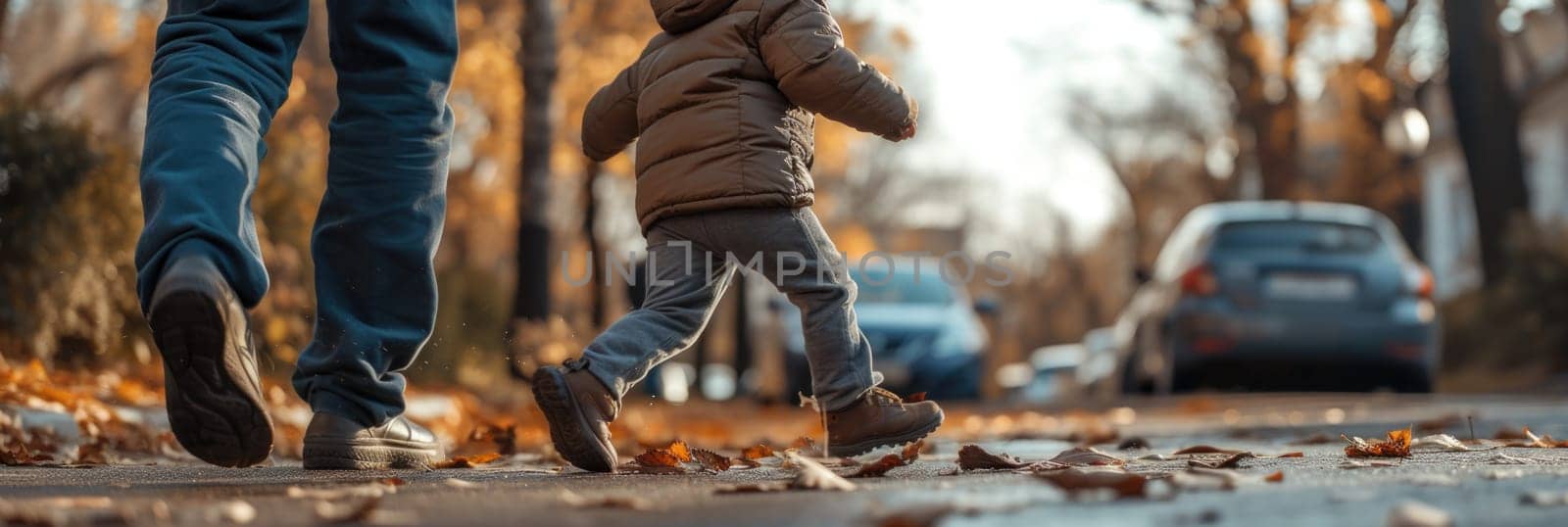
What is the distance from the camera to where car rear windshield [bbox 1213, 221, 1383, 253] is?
39.7ft

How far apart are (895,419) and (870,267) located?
37.5ft

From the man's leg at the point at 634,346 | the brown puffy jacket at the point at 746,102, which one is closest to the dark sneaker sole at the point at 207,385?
the man's leg at the point at 634,346

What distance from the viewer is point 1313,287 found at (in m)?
12.1

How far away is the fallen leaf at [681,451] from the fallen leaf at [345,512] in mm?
1274

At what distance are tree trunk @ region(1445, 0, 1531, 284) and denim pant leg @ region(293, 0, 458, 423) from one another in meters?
14.2

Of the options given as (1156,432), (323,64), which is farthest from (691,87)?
(323,64)

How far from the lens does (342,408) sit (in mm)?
4039

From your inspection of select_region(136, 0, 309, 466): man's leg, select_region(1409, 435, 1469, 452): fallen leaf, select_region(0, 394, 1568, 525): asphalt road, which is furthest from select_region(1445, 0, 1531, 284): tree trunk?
select_region(136, 0, 309, 466): man's leg

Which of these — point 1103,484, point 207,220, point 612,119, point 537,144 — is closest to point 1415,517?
point 1103,484

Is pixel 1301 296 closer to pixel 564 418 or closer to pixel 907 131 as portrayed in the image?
pixel 907 131

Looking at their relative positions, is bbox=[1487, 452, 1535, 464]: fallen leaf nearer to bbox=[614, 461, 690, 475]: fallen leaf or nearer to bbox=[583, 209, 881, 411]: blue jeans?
bbox=[583, 209, 881, 411]: blue jeans

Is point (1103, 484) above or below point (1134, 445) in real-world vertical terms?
below

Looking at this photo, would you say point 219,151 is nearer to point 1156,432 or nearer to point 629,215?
point 1156,432

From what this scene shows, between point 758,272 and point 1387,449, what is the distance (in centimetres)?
146
